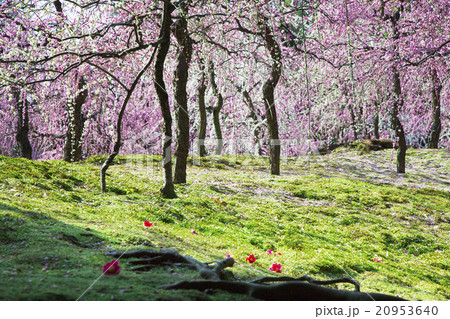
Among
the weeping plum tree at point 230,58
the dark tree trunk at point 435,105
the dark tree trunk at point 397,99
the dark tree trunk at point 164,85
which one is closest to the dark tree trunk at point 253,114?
the weeping plum tree at point 230,58

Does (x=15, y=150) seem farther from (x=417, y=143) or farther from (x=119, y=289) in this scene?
(x=417, y=143)

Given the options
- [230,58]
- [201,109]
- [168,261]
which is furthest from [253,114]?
[168,261]

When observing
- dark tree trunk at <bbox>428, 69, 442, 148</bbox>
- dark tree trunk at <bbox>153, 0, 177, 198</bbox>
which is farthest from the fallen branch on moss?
dark tree trunk at <bbox>428, 69, 442, 148</bbox>

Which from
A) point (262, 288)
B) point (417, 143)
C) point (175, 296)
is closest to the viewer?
point (175, 296)

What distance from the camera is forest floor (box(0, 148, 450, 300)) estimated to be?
3.32m

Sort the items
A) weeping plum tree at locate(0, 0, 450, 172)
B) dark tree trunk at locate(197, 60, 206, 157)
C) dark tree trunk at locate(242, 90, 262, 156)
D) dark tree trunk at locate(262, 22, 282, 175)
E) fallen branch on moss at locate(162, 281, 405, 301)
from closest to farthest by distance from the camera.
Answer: fallen branch on moss at locate(162, 281, 405, 301) < weeping plum tree at locate(0, 0, 450, 172) < dark tree trunk at locate(262, 22, 282, 175) < dark tree trunk at locate(197, 60, 206, 157) < dark tree trunk at locate(242, 90, 262, 156)

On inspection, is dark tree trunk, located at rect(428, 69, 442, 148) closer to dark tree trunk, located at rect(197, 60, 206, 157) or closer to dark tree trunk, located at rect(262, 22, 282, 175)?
dark tree trunk, located at rect(262, 22, 282, 175)

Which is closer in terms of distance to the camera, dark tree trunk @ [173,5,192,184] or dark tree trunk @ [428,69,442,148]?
dark tree trunk @ [173,5,192,184]

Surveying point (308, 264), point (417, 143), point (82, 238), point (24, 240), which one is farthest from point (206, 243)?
point (417, 143)

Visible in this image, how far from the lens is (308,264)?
242 inches

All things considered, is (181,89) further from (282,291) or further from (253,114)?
(253,114)

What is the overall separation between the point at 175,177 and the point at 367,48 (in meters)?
7.83

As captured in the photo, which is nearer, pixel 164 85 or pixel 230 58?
pixel 164 85

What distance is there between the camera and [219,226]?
7.58 m
